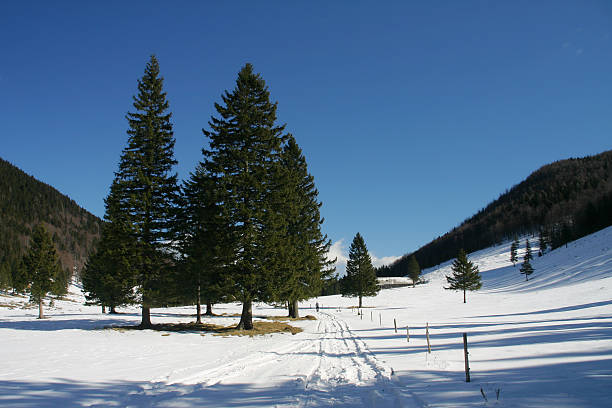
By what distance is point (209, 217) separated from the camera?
21.5 m

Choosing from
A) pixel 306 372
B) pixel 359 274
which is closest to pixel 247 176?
pixel 306 372

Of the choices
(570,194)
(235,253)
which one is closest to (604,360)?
(235,253)

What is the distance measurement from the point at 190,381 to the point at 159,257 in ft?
49.8

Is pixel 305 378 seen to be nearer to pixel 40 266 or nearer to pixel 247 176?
pixel 247 176

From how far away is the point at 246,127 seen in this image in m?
21.6

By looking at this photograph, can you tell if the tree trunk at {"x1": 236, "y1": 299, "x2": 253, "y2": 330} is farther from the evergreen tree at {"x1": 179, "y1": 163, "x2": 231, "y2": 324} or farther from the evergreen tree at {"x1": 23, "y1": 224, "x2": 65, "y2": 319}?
the evergreen tree at {"x1": 23, "y1": 224, "x2": 65, "y2": 319}

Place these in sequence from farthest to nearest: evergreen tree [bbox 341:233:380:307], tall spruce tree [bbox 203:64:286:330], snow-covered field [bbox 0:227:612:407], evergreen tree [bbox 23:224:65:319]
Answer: evergreen tree [bbox 341:233:380:307] → evergreen tree [bbox 23:224:65:319] → tall spruce tree [bbox 203:64:286:330] → snow-covered field [bbox 0:227:612:407]

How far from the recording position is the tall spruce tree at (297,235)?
20953mm

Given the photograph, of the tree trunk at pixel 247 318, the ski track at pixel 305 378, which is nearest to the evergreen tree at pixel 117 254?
the tree trunk at pixel 247 318

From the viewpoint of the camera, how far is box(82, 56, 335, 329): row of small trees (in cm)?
2022

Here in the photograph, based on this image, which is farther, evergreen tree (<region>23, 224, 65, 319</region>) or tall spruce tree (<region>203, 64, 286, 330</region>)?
evergreen tree (<region>23, 224, 65, 319</region>)

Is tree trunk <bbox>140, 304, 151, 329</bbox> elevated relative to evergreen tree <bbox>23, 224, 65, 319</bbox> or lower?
lower

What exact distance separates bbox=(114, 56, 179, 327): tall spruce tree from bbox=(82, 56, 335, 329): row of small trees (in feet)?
0.21

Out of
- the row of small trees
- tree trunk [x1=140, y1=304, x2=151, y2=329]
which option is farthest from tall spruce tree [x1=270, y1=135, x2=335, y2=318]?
tree trunk [x1=140, y1=304, x2=151, y2=329]
